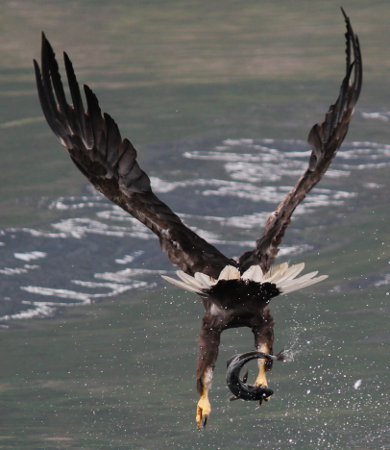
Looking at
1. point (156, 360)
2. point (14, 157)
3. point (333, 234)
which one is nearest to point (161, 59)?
point (14, 157)

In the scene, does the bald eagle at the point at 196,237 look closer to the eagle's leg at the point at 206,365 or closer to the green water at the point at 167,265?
the eagle's leg at the point at 206,365

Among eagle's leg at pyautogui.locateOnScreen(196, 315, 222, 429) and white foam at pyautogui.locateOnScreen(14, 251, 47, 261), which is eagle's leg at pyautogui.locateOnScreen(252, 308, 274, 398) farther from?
white foam at pyautogui.locateOnScreen(14, 251, 47, 261)

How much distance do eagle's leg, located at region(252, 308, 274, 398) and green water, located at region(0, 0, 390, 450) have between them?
667cm

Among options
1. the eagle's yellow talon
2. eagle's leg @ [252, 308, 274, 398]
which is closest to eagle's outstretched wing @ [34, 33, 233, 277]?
eagle's leg @ [252, 308, 274, 398]

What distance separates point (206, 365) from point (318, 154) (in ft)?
5.91

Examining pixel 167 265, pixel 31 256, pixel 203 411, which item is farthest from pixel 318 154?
pixel 31 256

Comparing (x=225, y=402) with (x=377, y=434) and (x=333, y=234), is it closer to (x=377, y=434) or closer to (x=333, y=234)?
(x=377, y=434)

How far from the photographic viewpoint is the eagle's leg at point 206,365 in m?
13.3

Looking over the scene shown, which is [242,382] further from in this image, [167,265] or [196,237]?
[167,265]

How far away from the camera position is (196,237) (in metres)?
14.0

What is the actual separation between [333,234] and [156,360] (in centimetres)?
388

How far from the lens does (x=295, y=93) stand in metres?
29.8

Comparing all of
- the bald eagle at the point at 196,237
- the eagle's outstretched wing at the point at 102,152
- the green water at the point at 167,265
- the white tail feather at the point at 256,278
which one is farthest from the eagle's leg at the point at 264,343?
the green water at the point at 167,265

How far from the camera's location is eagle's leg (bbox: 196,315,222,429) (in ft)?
43.6
